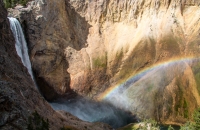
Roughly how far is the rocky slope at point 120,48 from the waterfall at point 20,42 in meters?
1.15

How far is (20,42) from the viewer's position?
23.6 metres

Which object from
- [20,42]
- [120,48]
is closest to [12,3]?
[20,42]

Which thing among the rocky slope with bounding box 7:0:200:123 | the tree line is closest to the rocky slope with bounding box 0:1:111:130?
the rocky slope with bounding box 7:0:200:123

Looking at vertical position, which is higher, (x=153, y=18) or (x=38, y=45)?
(x=153, y=18)

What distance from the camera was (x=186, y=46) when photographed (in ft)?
86.1

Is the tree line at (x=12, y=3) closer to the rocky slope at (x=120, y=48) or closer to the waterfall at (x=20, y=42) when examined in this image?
the rocky slope at (x=120, y=48)

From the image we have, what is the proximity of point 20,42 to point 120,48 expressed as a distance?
11.8 metres

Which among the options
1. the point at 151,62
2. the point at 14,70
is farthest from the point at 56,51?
the point at 14,70

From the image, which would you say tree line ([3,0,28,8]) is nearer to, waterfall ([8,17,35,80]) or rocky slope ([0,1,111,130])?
waterfall ([8,17,35,80])

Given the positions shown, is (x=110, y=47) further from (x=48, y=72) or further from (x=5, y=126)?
(x=5, y=126)

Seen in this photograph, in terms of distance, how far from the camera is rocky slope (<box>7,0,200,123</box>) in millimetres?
25172

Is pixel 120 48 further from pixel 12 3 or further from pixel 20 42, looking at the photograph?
pixel 12 3

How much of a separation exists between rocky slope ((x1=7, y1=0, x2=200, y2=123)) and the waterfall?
1.15m

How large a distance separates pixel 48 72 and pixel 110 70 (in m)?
7.39
